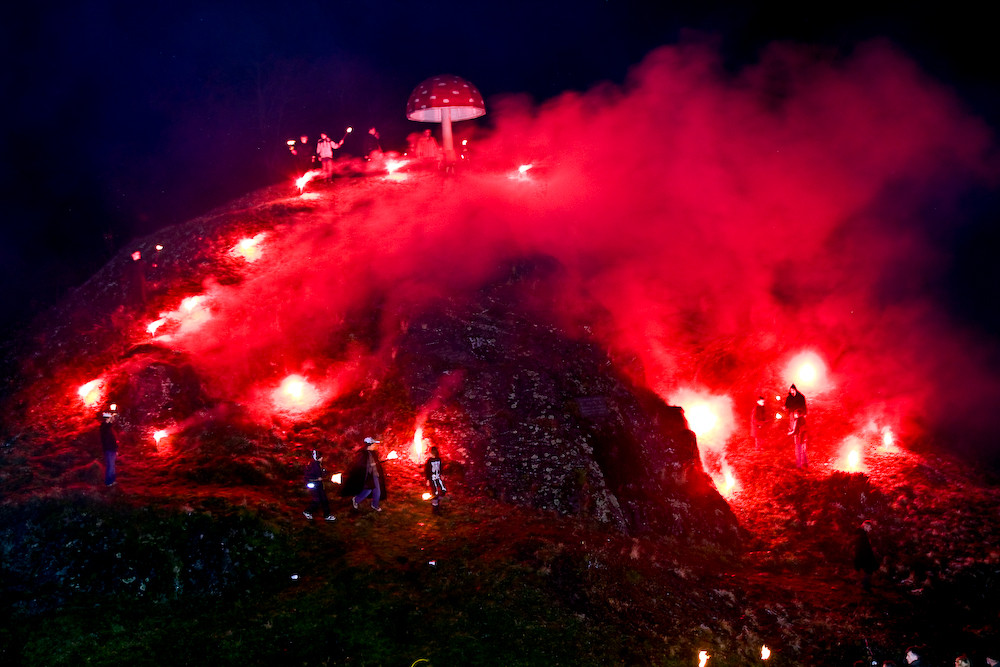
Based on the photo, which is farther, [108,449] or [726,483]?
[726,483]

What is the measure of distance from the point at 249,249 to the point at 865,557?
22.3m

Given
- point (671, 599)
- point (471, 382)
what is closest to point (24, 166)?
point (471, 382)

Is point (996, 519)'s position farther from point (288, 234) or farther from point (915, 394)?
point (288, 234)

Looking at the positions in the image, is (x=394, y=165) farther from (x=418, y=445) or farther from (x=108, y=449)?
(x=108, y=449)

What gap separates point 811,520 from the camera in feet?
56.2

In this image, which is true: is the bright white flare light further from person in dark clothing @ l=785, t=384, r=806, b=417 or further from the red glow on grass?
the red glow on grass

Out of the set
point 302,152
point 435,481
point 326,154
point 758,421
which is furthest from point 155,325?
point 302,152

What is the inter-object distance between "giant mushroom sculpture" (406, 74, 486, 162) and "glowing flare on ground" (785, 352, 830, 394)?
1744cm

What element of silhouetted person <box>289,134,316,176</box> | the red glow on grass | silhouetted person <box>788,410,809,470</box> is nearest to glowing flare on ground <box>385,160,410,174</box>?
silhouetted person <box>289,134,316,176</box>

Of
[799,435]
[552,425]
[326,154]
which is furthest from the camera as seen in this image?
[326,154]

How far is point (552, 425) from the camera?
17500 millimetres

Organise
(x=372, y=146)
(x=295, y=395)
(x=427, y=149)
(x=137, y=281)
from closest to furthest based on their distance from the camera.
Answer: (x=295, y=395) < (x=137, y=281) < (x=427, y=149) < (x=372, y=146)

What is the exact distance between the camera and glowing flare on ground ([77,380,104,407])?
1764 cm

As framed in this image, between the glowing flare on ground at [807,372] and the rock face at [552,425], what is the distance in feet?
16.3
